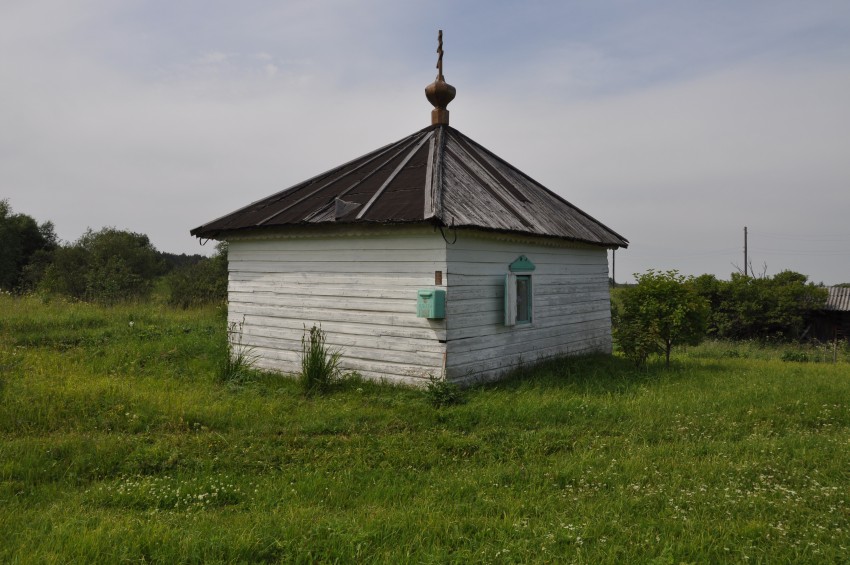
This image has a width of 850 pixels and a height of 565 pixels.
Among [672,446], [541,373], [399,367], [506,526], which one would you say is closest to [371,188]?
[399,367]

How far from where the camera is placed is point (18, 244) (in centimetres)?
3459

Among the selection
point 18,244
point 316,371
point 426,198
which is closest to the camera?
point 316,371

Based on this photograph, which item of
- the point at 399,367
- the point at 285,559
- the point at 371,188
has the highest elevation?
the point at 371,188

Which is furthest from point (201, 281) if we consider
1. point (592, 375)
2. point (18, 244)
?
point (592, 375)

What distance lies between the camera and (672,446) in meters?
6.16

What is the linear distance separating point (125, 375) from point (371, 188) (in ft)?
17.5

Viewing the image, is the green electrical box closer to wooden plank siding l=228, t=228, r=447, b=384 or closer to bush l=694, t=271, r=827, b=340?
wooden plank siding l=228, t=228, r=447, b=384

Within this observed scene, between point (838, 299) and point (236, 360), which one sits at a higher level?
point (838, 299)

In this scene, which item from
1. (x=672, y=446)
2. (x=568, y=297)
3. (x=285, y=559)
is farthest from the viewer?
(x=568, y=297)

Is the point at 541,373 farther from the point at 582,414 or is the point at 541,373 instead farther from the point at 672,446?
the point at 672,446

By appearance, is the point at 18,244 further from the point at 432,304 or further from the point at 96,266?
the point at 432,304

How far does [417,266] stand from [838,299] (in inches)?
1193

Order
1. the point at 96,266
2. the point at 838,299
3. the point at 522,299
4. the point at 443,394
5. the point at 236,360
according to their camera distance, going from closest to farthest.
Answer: the point at 443,394, the point at 236,360, the point at 522,299, the point at 838,299, the point at 96,266

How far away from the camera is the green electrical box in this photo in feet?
26.8
